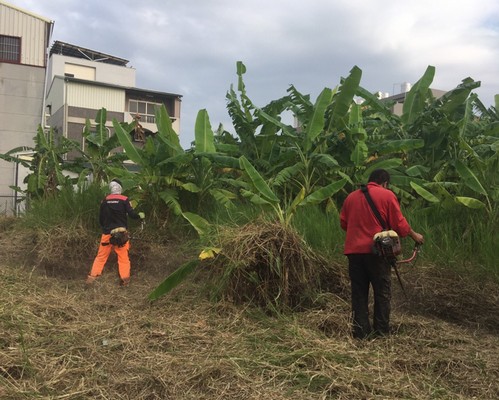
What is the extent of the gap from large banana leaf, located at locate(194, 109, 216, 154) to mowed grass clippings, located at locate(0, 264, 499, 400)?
335 cm

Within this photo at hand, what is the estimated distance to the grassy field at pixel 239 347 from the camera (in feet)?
12.7

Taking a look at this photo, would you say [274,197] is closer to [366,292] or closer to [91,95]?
[366,292]

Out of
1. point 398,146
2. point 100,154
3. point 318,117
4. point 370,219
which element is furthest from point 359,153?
point 100,154

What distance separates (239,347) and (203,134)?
200 inches

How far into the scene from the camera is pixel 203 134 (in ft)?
29.5

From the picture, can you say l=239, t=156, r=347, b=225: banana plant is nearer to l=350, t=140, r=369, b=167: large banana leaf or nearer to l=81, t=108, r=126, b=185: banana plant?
l=350, t=140, r=369, b=167: large banana leaf

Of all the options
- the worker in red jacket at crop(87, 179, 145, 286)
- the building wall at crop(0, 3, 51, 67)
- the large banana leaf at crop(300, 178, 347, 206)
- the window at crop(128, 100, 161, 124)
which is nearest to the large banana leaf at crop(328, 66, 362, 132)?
the large banana leaf at crop(300, 178, 347, 206)

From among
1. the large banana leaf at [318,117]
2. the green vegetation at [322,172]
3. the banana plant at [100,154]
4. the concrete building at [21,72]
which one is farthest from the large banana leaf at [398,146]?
the concrete building at [21,72]

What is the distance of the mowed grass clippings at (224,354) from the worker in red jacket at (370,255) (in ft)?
0.69

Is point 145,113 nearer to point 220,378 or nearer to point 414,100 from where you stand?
point 414,100

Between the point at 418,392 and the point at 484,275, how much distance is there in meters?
2.68

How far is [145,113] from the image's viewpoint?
45062 mm

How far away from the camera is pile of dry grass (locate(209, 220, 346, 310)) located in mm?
5750

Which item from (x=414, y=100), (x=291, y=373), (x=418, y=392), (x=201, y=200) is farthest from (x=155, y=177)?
(x=418, y=392)
